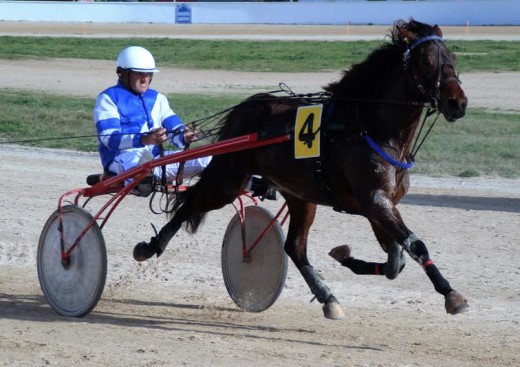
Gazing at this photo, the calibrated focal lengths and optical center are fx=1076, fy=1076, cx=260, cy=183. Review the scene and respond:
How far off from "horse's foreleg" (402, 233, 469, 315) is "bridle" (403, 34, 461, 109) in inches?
28.1

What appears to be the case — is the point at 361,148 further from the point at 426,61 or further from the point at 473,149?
the point at 473,149

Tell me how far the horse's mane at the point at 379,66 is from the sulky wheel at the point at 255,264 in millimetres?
1168

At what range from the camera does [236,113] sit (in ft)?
21.4

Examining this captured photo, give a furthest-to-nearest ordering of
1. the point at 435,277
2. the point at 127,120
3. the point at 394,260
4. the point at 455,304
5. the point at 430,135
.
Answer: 1. the point at 430,135
2. the point at 127,120
3. the point at 394,260
4. the point at 435,277
5. the point at 455,304

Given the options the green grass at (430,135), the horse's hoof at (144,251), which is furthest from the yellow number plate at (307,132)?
the green grass at (430,135)

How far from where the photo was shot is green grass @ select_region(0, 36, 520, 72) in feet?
87.8

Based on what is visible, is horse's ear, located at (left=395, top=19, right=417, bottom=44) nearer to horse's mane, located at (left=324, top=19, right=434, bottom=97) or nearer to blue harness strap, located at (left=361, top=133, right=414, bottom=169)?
horse's mane, located at (left=324, top=19, right=434, bottom=97)

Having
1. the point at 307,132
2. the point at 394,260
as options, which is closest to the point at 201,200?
the point at 307,132

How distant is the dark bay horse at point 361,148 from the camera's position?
5.42m

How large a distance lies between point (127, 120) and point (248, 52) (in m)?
24.3

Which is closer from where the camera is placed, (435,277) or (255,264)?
(435,277)

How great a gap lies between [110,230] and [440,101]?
4134mm

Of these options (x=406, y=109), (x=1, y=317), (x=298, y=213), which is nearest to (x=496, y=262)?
(x=298, y=213)

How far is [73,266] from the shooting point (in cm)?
655
